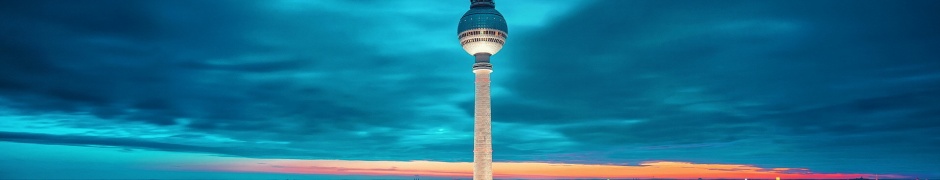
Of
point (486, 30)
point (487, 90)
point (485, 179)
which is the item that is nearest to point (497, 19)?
point (486, 30)

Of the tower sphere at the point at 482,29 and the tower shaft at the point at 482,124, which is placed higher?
the tower sphere at the point at 482,29

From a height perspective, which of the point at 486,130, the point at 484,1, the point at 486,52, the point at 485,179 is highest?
the point at 484,1

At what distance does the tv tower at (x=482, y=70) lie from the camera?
160m

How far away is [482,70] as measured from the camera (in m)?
160

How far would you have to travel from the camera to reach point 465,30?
534 ft

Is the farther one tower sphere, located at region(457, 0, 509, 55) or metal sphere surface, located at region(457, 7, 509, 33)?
metal sphere surface, located at region(457, 7, 509, 33)

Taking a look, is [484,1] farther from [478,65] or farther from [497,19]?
[478,65]

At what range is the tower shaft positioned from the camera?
525 feet

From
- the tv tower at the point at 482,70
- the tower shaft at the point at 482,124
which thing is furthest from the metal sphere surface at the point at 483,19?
the tower shaft at the point at 482,124

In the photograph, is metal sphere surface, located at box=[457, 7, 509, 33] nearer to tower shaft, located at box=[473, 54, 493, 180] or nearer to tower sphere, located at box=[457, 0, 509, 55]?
tower sphere, located at box=[457, 0, 509, 55]

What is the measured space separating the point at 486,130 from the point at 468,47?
70.8ft

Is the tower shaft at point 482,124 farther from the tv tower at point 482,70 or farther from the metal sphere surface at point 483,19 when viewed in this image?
the metal sphere surface at point 483,19

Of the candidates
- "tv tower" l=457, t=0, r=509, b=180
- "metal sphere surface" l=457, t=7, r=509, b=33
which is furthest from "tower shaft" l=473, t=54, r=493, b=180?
"metal sphere surface" l=457, t=7, r=509, b=33

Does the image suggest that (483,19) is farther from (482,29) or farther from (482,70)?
(482,70)
